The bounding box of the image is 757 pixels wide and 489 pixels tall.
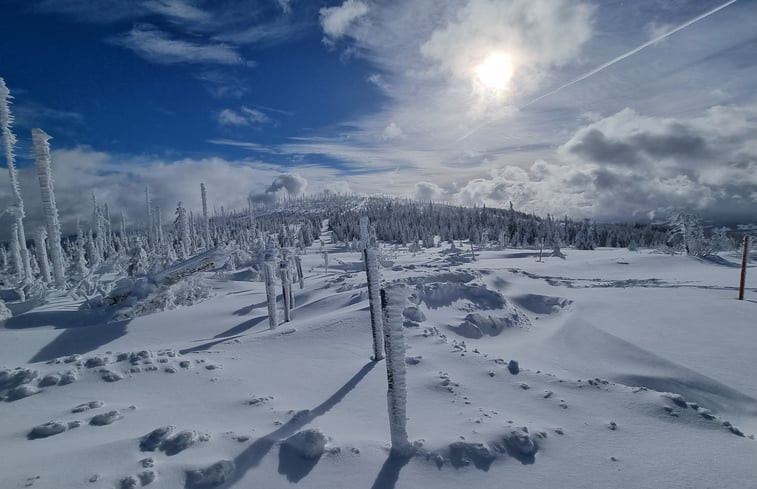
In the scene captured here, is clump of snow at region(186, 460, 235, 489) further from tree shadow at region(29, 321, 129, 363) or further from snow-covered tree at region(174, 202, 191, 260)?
snow-covered tree at region(174, 202, 191, 260)

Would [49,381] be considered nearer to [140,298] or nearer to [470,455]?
[470,455]

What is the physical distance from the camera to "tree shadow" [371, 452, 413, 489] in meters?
5.90

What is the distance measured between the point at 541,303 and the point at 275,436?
20.9 m

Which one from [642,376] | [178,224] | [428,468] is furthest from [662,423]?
[178,224]

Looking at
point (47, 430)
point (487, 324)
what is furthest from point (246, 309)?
point (47, 430)

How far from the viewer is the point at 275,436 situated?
6.93 meters

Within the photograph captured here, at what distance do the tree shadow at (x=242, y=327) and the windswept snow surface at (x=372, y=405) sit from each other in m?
0.19

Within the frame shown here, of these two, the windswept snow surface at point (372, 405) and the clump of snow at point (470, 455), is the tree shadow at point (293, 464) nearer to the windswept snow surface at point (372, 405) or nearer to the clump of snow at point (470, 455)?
the windswept snow surface at point (372, 405)

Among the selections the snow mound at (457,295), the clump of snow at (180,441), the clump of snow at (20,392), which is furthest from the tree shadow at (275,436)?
the snow mound at (457,295)

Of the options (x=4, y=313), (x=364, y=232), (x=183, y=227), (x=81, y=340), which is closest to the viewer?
(x=364, y=232)

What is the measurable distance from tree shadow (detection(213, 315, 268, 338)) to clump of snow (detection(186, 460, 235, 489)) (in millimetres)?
12754

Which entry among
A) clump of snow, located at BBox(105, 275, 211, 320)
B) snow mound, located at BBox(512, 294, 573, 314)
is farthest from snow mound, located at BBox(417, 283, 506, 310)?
clump of snow, located at BBox(105, 275, 211, 320)

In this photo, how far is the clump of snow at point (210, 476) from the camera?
554 cm

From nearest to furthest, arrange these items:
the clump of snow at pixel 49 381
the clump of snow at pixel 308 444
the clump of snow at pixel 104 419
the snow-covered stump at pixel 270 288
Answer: the clump of snow at pixel 308 444
the clump of snow at pixel 104 419
the clump of snow at pixel 49 381
the snow-covered stump at pixel 270 288
